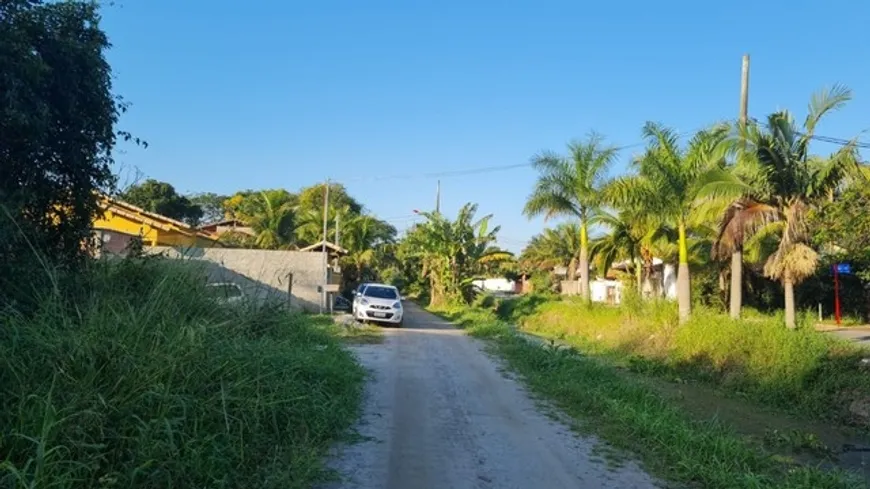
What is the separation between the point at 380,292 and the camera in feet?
83.0

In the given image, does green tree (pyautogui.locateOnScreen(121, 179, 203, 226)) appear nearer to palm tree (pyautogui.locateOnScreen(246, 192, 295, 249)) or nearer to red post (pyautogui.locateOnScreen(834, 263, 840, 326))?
palm tree (pyautogui.locateOnScreen(246, 192, 295, 249))

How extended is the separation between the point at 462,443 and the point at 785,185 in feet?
43.4

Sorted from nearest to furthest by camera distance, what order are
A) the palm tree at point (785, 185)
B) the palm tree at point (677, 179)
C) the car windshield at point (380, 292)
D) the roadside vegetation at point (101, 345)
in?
the roadside vegetation at point (101, 345) → the palm tree at point (785, 185) → the palm tree at point (677, 179) → the car windshield at point (380, 292)

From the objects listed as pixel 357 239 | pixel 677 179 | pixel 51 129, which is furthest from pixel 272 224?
pixel 51 129

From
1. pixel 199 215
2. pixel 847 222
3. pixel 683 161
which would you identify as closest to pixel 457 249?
pixel 683 161

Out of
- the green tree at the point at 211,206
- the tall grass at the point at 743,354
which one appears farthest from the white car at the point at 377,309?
the green tree at the point at 211,206

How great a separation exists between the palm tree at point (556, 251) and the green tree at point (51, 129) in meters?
46.9

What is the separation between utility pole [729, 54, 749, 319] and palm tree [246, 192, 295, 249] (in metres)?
28.2

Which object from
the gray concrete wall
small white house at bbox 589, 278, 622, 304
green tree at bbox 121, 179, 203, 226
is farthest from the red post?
green tree at bbox 121, 179, 203, 226

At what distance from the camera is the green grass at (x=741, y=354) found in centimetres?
1246

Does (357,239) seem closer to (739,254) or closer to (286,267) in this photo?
(286,267)

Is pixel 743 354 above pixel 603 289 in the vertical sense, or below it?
below

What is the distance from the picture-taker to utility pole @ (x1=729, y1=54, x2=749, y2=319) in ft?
58.9

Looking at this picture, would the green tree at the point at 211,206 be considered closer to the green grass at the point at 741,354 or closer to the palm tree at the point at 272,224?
→ the palm tree at the point at 272,224
